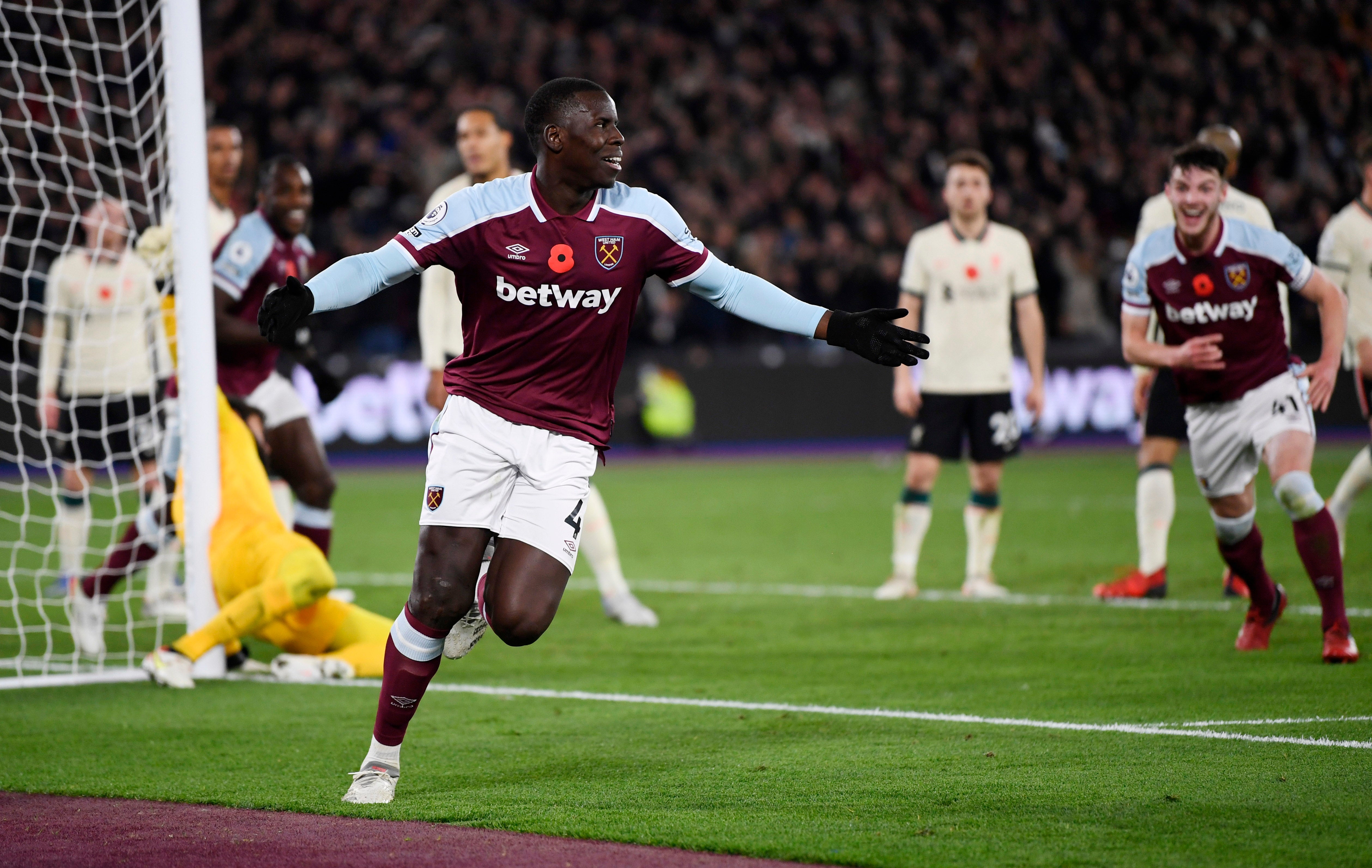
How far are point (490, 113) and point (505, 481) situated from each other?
3663 mm

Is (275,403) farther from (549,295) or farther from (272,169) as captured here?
(549,295)

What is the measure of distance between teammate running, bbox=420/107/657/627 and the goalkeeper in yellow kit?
3.16 ft

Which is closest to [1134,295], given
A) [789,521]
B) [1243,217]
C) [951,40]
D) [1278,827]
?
[1243,217]

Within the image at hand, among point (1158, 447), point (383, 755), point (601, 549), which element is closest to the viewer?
point (383, 755)

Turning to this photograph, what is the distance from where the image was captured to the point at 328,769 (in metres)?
4.76

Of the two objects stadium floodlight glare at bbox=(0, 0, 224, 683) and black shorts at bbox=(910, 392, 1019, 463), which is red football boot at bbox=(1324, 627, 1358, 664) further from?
stadium floodlight glare at bbox=(0, 0, 224, 683)

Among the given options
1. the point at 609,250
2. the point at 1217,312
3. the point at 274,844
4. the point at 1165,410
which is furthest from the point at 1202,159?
the point at 274,844

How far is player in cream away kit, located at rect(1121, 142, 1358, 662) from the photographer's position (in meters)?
6.32

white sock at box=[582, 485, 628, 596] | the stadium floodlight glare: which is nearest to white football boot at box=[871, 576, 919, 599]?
white sock at box=[582, 485, 628, 596]

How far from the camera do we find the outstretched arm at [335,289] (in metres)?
4.01

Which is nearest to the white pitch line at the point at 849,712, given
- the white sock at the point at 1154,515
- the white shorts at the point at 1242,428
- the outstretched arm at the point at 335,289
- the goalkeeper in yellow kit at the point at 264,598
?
the goalkeeper in yellow kit at the point at 264,598

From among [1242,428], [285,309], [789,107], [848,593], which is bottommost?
[848,593]

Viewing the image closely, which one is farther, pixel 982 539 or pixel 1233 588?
pixel 982 539

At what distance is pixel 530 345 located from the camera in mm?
4488
